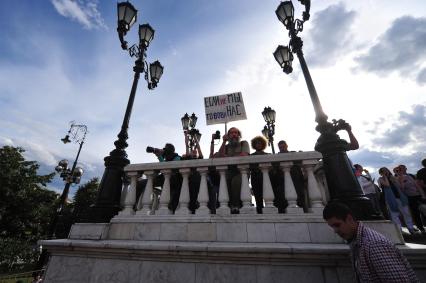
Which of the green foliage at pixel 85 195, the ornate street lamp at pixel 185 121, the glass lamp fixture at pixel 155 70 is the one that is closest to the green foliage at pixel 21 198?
the green foliage at pixel 85 195

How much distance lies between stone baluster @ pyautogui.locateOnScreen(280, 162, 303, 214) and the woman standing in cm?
398

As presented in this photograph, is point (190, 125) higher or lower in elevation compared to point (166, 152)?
higher

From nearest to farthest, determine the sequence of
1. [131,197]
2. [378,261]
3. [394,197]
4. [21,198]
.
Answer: [378,261]
[131,197]
[394,197]
[21,198]

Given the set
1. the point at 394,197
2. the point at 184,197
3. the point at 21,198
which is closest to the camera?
the point at 184,197

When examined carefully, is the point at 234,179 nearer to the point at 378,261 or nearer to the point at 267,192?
the point at 267,192

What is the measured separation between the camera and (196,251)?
3123 mm

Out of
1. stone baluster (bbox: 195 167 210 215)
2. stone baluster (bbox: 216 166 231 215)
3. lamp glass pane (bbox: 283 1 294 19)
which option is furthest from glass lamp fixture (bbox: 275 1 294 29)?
stone baluster (bbox: 195 167 210 215)

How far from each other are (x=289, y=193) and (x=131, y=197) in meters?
2.88

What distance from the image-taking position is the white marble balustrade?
3541mm

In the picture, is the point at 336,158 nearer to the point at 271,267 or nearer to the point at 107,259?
the point at 271,267

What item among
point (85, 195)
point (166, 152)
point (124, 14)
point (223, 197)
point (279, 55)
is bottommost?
point (223, 197)

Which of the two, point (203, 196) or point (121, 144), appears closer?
point (203, 196)

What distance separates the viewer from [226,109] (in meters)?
5.53

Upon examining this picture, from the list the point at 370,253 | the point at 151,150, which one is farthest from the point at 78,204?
the point at 370,253
